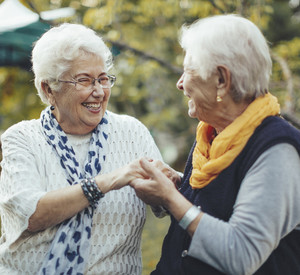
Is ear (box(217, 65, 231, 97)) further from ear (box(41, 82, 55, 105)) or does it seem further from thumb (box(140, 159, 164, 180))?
ear (box(41, 82, 55, 105))

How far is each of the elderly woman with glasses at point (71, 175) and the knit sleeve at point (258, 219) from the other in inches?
20.4

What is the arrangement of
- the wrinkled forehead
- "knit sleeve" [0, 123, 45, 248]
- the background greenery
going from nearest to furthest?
the wrinkled forehead → "knit sleeve" [0, 123, 45, 248] → the background greenery

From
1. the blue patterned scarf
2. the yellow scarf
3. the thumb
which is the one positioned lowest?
the blue patterned scarf

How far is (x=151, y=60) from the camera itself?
5395 mm

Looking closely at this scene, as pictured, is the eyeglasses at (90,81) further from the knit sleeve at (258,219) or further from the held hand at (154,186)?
the knit sleeve at (258,219)

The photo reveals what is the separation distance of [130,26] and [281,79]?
2957 mm

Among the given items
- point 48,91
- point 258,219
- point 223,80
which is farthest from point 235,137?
point 48,91

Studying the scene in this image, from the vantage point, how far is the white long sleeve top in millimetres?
2006

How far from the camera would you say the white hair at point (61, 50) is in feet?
7.00

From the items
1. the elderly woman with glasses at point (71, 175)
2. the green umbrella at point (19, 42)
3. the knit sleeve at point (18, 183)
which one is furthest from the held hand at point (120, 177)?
the green umbrella at point (19, 42)

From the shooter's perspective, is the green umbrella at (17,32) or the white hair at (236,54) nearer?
the white hair at (236,54)

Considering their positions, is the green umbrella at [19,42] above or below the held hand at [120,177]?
above

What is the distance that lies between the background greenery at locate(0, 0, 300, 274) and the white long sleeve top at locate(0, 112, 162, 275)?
2.09 feet

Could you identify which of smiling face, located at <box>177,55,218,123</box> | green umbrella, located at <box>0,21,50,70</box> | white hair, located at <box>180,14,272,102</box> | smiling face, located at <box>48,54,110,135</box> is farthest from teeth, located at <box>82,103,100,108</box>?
green umbrella, located at <box>0,21,50,70</box>
